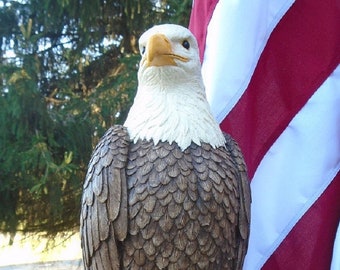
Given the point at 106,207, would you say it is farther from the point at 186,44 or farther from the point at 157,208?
the point at 186,44

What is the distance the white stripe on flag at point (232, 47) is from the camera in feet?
3.48

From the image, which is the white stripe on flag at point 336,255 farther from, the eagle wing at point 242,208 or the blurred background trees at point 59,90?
the blurred background trees at point 59,90

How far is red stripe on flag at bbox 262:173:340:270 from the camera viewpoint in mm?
1096

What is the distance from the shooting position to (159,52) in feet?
2.30

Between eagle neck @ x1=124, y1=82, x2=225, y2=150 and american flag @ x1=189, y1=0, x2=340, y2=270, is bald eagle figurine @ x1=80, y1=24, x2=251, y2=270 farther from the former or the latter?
american flag @ x1=189, y1=0, x2=340, y2=270

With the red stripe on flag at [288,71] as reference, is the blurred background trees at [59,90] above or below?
below

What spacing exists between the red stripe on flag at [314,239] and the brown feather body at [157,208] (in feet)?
1.32

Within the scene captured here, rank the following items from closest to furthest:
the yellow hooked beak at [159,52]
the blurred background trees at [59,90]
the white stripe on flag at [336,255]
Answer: the yellow hooked beak at [159,52] → the white stripe on flag at [336,255] → the blurred background trees at [59,90]

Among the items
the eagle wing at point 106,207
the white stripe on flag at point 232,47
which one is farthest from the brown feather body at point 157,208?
the white stripe on flag at point 232,47

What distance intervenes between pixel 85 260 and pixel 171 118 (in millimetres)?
238

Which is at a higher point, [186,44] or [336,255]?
[186,44]

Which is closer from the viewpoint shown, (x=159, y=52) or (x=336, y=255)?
(x=159, y=52)

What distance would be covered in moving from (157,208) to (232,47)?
1.57 feet

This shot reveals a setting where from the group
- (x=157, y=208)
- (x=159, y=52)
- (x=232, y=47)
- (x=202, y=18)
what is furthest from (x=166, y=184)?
(x=202, y=18)
